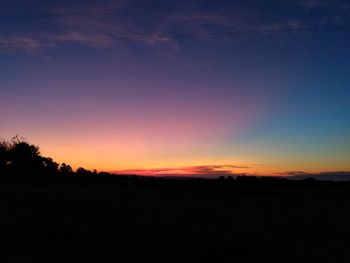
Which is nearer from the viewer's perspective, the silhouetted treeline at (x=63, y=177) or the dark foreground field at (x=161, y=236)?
the dark foreground field at (x=161, y=236)

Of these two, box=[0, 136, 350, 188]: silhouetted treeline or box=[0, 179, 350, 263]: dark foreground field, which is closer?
box=[0, 179, 350, 263]: dark foreground field

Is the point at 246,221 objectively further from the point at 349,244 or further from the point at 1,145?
the point at 1,145

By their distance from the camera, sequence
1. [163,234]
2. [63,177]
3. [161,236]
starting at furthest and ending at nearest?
[63,177] < [163,234] < [161,236]

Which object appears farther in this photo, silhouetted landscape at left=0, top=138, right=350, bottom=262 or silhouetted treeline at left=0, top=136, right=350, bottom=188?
silhouetted treeline at left=0, top=136, right=350, bottom=188

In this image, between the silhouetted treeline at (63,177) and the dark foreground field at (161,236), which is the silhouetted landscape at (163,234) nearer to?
the dark foreground field at (161,236)

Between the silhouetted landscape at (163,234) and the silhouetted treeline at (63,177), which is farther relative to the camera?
the silhouetted treeline at (63,177)

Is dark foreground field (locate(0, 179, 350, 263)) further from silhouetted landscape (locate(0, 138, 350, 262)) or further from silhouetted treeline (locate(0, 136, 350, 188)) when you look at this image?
silhouetted treeline (locate(0, 136, 350, 188))

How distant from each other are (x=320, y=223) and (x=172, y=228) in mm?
11227

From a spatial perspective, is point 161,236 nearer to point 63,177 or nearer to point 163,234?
point 163,234

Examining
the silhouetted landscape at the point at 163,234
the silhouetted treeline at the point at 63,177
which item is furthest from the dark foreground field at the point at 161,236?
the silhouetted treeline at the point at 63,177

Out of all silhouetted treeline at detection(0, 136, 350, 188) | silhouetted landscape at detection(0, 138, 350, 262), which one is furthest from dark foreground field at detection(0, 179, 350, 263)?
silhouetted treeline at detection(0, 136, 350, 188)

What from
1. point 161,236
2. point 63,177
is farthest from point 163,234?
point 63,177

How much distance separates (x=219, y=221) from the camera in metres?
25.2

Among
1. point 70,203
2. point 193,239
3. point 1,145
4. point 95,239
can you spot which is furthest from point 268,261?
point 1,145
